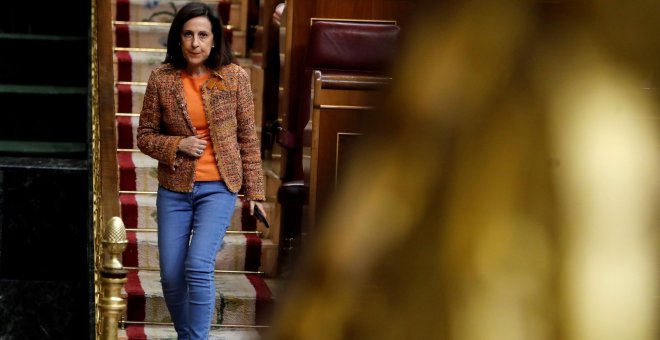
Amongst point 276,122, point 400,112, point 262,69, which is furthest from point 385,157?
point 262,69

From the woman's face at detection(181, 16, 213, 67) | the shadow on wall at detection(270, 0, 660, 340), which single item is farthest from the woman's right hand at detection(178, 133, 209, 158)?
the shadow on wall at detection(270, 0, 660, 340)

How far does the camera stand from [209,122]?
4.69 meters

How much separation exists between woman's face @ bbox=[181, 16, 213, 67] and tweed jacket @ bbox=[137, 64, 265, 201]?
0.07m

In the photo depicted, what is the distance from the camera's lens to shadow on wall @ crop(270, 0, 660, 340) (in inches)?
9.8

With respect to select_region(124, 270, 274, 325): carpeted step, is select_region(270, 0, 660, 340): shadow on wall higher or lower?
higher

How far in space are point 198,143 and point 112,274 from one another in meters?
0.80

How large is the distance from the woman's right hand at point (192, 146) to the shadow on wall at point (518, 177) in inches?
173

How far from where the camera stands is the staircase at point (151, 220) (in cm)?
639

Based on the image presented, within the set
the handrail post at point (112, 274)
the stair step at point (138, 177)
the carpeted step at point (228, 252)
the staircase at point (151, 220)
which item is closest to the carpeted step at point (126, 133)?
the staircase at point (151, 220)

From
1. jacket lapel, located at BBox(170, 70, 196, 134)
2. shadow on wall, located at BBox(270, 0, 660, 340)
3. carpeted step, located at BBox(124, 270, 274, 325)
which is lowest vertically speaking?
carpeted step, located at BBox(124, 270, 274, 325)

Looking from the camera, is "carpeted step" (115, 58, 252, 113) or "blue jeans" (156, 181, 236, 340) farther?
"carpeted step" (115, 58, 252, 113)

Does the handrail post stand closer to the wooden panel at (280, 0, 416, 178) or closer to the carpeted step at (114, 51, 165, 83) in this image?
the wooden panel at (280, 0, 416, 178)

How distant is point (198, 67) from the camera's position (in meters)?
4.78

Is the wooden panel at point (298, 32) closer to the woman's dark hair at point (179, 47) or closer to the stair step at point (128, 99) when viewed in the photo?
the stair step at point (128, 99)
